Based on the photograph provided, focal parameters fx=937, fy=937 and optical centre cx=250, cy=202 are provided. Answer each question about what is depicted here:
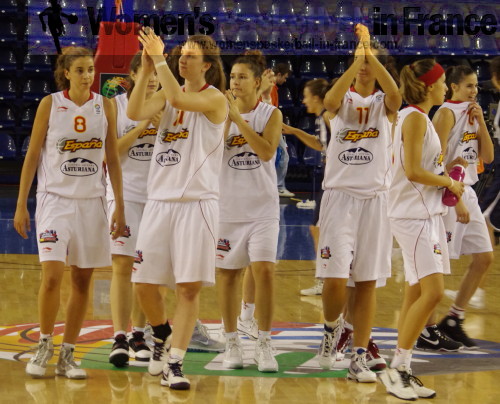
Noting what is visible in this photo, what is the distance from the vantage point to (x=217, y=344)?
585 cm

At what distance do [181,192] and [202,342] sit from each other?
4.58 feet

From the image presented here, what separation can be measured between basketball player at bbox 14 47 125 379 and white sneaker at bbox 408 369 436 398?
5.55 ft

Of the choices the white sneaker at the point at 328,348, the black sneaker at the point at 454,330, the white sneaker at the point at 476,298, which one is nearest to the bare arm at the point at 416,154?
the white sneaker at the point at 328,348

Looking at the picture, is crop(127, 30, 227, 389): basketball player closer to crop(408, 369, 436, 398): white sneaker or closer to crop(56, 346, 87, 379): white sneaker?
crop(56, 346, 87, 379): white sneaker

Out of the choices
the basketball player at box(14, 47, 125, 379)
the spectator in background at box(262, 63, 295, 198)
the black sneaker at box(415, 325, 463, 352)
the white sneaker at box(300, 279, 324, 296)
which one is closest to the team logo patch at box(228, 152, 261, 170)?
the basketball player at box(14, 47, 125, 379)

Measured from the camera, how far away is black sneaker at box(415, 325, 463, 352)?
5.91 metres

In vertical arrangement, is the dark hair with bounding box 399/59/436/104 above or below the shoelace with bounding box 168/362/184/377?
above

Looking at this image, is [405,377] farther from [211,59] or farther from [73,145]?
[73,145]

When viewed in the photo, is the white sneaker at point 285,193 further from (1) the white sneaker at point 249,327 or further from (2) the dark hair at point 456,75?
(1) the white sneaker at point 249,327

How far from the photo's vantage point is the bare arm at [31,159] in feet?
16.1

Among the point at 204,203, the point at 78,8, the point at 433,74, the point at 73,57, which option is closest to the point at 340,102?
the point at 433,74

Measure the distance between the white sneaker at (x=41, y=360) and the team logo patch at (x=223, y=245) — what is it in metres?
1.10

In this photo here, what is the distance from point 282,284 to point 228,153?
10.7ft

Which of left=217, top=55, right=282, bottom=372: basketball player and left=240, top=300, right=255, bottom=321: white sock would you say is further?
left=240, top=300, right=255, bottom=321: white sock
